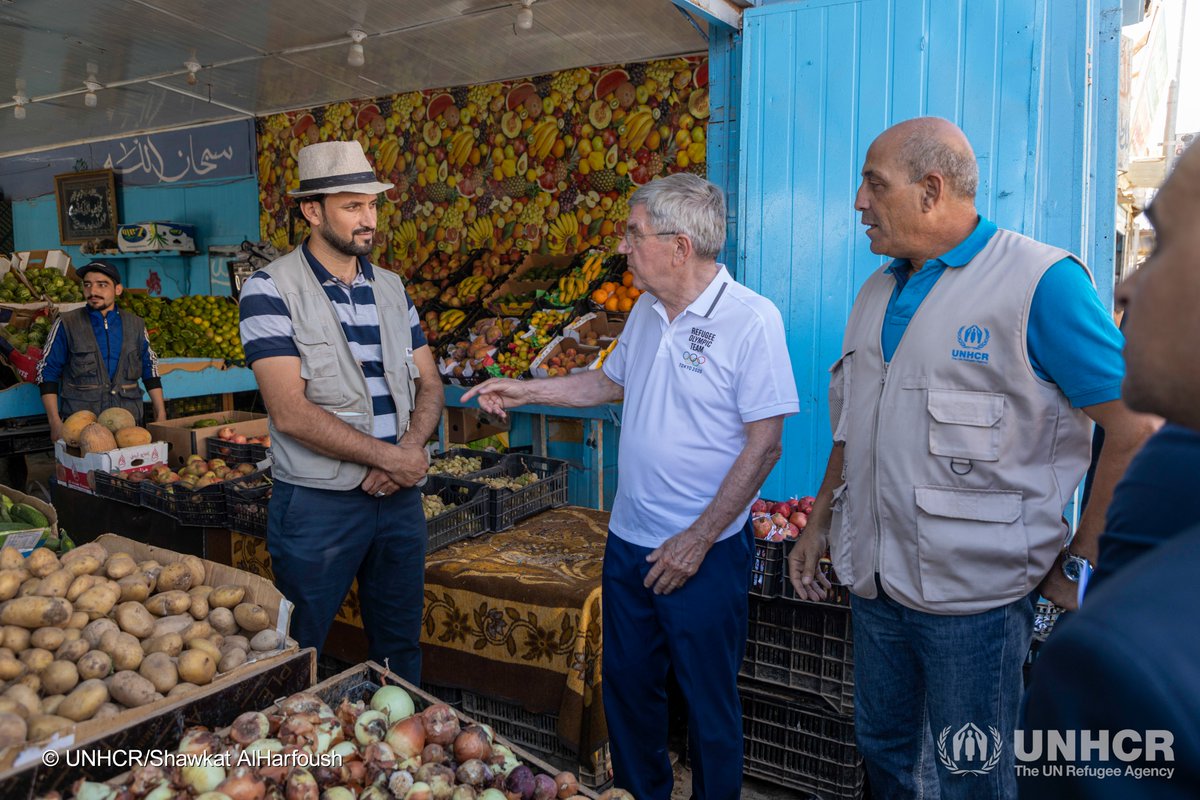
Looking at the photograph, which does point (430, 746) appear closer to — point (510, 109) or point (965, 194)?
point (965, 194)

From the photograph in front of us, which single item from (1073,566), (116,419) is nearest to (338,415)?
(1073,566)

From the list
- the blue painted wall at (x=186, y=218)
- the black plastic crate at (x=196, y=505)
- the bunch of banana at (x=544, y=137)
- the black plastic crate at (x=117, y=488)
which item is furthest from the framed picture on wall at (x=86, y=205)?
the black plastic crate at (x=196, y=505)

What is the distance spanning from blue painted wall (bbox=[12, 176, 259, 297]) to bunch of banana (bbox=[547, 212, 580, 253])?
4.15 m

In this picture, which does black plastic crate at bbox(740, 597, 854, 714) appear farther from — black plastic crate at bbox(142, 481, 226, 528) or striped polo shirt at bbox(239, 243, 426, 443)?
black plastic crate at bbox(142, 481, 226, 528)

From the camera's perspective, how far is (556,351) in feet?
18.5

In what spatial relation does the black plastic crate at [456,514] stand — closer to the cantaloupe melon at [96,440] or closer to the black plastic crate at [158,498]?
the black plastic crate at [158,498]

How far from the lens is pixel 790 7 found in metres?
3.66

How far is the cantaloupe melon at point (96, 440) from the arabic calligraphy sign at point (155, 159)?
552 centimetres

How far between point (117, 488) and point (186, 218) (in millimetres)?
7242

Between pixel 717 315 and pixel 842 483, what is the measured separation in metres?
0.58

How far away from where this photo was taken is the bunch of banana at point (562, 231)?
7191 mm

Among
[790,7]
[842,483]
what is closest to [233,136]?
[790,7]

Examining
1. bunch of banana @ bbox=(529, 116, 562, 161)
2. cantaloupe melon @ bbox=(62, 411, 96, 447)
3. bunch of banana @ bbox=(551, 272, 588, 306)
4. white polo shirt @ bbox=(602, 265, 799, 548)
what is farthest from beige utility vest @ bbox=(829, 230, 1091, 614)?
bunch of banana @ bbox=(529, 116, 562, 161)

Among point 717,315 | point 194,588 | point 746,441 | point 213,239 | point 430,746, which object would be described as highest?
point 213,239
